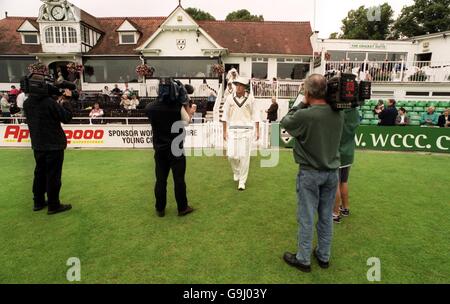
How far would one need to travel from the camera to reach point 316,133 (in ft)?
10.1

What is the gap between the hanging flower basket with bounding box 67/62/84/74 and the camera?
20.8 metres

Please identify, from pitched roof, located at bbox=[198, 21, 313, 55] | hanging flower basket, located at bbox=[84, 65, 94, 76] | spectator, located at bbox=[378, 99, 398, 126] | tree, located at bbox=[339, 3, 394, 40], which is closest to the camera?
spectator, located at bbox=[378, 99, 398, 126]

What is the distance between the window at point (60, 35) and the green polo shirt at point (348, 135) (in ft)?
75.6

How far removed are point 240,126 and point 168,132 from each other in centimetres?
197

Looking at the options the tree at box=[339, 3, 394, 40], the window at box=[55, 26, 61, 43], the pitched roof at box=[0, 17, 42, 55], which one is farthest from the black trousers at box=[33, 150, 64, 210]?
the tree at box=[339, 3, 394, 40]

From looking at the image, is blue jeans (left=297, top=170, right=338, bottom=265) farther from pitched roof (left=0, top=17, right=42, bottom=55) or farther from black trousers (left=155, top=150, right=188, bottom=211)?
pitched roof (left=0, top=17, right=42, bottom=55)

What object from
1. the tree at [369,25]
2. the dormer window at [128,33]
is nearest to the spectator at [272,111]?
the dormer window at [128,33]

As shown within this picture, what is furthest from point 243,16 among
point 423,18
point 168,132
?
point 168,132

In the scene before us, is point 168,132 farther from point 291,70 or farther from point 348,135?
point 291,70

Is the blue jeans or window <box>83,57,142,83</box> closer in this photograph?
the blue jeans

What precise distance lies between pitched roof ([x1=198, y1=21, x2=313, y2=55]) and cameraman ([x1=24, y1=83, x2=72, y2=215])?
19.0m
